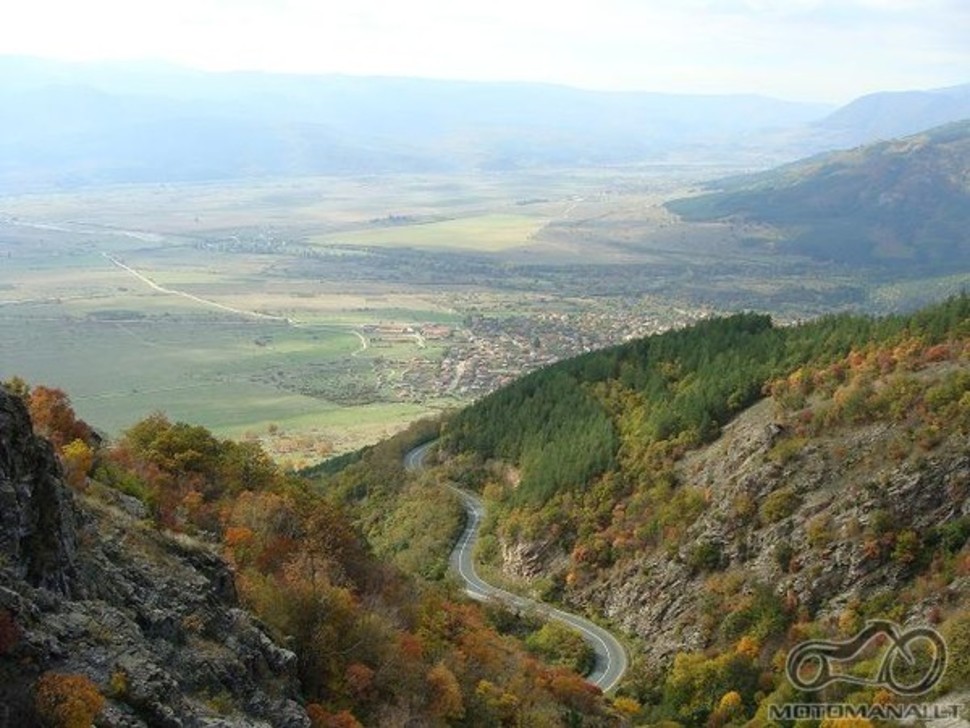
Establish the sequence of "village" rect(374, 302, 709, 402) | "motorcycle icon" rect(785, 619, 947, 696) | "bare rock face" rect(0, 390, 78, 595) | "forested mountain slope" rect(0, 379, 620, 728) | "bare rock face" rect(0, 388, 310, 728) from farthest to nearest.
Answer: "village" rect(374, 302, 709, 402)
"motorcycle icon" rect(785, 619, 947, 696)
"bare rock face" rect(0, 390, 78, 595)
"forested mountain slope" rect(0, 379, 620, 728)
"bare rock face" rect(0, 388, 310, 728)

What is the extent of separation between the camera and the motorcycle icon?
3584 centimetres

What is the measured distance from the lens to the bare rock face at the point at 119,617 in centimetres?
1723

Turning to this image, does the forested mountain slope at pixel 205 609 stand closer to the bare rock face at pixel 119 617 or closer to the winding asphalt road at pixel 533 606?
the bare rock face at pixel 119 617

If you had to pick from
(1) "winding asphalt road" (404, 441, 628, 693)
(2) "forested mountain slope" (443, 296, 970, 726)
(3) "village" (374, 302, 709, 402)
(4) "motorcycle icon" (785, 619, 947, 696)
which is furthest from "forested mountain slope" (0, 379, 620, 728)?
(3) "village" (374, 302, 709, 402)

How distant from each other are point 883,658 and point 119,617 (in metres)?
30.7

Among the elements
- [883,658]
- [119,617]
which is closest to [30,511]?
[119,617]

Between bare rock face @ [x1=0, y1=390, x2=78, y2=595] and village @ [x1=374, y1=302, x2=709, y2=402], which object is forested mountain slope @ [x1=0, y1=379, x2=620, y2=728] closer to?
bare rock face @ [x1=0, y1=390, x2=78, y2=595]

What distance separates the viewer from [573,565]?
61.3 metres

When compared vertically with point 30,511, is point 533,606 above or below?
below

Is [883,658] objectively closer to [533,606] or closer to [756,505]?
[756,505]

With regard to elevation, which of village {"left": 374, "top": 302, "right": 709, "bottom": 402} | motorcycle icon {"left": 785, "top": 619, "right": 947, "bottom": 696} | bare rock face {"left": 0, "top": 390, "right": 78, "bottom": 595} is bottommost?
village {"left": 374, "top": 302, "right": 709, "bottom": 402}

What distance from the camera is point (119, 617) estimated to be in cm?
1958

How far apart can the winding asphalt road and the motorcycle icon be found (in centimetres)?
1065

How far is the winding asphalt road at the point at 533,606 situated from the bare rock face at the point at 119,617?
95.6 feet
